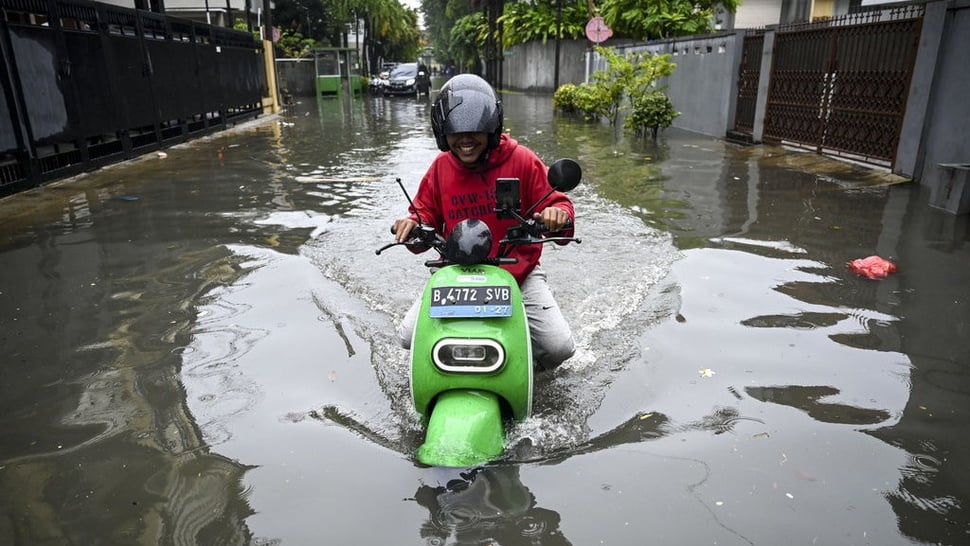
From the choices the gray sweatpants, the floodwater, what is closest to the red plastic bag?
the floodwater

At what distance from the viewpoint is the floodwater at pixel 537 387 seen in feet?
8.44

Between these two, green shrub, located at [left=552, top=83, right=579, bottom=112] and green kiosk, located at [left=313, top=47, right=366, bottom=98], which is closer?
green shrub, located at [left=552, top=83, right=579, bottom=112]

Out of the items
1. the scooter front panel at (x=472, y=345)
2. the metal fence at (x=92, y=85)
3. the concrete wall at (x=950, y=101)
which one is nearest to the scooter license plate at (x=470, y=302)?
the scooter front panel at (x=472, y=345)

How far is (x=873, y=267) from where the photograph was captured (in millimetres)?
5219

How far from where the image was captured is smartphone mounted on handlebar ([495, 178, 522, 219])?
9.40 feet

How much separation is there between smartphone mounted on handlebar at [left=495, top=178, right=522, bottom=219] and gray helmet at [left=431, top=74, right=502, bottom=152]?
30 centimetres

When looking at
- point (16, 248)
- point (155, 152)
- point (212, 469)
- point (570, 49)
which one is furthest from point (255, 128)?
point (570, 49)

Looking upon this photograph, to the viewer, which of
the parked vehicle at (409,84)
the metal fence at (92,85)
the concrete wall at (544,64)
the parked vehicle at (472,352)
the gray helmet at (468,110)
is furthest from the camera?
the concrete wall at (544,64)

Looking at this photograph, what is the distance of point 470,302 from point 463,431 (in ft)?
1.77

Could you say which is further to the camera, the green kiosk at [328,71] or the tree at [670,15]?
the green kiosk at [328,71]

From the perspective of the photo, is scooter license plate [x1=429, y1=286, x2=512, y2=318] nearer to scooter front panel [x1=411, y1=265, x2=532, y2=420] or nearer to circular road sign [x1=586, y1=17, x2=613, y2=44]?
scooter front panel [x1=411, y1=265, x2=532, y2=420]

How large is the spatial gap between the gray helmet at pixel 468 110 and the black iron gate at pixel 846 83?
310 inches

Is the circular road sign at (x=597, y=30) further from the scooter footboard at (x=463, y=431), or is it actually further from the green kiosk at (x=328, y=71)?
the scooter footboard at (x=463, y=431)

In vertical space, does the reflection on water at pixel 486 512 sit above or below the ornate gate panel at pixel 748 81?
below
